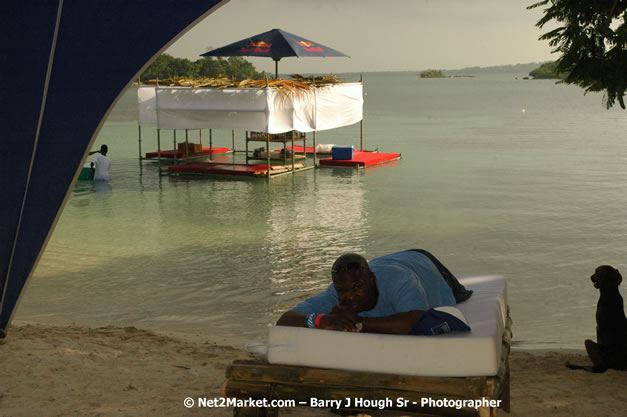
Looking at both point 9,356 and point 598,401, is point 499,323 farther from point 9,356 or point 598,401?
point 9,356

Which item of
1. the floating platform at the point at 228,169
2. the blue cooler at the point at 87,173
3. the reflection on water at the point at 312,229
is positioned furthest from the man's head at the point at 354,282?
the blue cooler at the point at 87,173

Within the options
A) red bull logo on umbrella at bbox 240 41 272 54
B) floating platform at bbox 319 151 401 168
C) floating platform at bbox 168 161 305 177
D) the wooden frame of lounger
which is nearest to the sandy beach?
the wooden frame of lounger

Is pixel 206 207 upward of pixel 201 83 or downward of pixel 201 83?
downward

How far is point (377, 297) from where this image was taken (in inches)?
151

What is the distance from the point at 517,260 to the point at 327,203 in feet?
18.2

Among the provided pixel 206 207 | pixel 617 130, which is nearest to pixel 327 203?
pixel 206 207

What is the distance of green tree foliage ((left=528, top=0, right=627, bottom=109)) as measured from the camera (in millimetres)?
5425

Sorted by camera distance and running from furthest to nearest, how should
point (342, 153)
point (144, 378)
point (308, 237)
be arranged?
point (342, 153), point (308, 237), point (144, 378)

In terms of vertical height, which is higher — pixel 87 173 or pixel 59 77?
pixel 59 77

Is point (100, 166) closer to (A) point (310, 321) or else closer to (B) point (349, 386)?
(A) point (310, 321)

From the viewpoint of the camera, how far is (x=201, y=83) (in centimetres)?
1891

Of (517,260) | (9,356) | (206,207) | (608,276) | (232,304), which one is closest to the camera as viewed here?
(608,276)

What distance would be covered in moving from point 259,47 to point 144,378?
1688 centimetres

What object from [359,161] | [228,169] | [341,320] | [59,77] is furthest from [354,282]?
[359,161]
